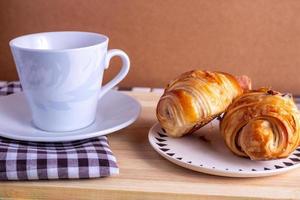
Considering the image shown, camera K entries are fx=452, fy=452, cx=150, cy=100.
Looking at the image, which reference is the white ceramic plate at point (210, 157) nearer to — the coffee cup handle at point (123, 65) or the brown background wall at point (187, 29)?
the coffee cup handle at point (123, 65)

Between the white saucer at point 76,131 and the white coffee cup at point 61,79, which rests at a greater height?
the white coffee cup at point 61,79

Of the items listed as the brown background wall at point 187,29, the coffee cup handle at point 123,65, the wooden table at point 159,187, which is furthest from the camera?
the brown background wall at point 187,29

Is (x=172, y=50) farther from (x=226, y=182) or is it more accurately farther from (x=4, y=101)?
(x=226, y=182)

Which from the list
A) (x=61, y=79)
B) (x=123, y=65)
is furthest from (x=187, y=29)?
(x=61, y=79)

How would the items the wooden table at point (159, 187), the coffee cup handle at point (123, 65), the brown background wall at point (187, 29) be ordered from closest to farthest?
the wooden table at point (159, 187), the coffee cup handle at point (123, 65), the brown background wall at point (187, 29)

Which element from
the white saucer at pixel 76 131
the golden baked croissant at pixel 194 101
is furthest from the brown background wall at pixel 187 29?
the golden baked croissant at pixel 194 101

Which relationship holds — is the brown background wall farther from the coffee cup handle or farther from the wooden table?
the wooden table

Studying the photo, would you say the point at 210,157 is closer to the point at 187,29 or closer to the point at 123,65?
the point at 123,65
